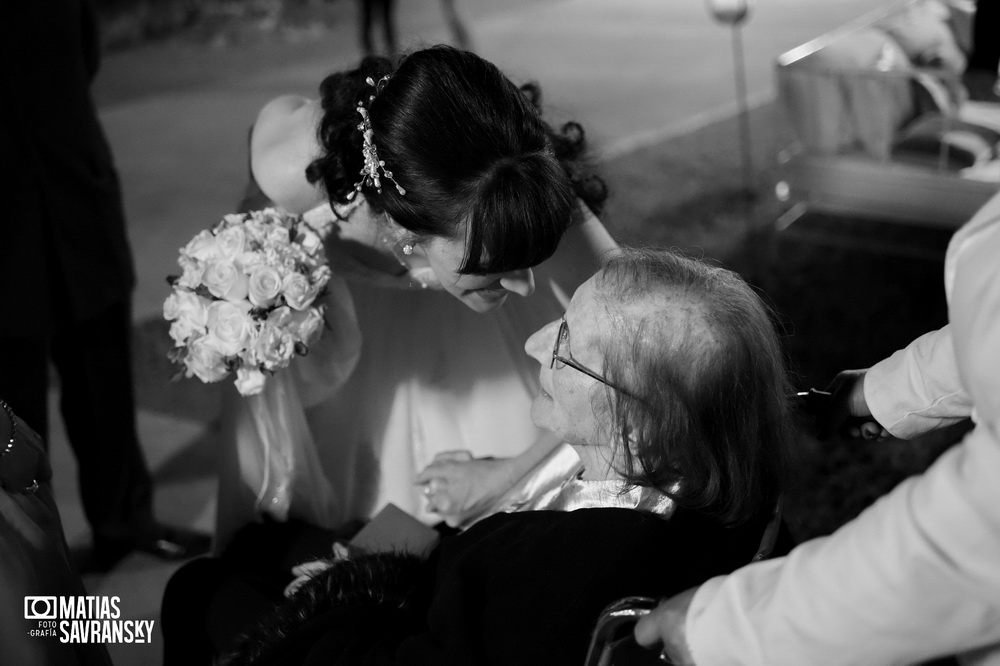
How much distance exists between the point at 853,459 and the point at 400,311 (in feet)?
5.58

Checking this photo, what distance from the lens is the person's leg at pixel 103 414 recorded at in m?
2.62

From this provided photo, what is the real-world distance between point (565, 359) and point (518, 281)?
303 millimetres

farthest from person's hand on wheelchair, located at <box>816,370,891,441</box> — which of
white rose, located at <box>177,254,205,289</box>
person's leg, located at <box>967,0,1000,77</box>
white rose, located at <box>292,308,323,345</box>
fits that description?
person's leg, located at <box>967,0,1000,77</box>

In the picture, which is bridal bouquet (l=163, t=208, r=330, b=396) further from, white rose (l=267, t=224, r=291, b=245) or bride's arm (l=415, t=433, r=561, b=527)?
→ bride's arm (l=415, t=433, r=561, b=527)

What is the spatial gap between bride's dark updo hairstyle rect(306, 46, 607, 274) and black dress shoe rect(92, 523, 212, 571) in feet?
5.26

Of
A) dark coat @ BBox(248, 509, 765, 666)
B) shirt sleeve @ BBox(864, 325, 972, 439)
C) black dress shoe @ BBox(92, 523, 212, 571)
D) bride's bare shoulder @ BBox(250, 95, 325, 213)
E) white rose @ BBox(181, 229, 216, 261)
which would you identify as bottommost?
black dress shoe @ BBox(92, 523, 212, 571)

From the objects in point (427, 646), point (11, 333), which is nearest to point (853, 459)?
point (427, 646)

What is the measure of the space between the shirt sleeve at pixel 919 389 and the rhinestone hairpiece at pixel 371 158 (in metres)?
0.90

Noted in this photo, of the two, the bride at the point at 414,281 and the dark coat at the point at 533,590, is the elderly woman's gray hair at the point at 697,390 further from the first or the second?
the bride at the point at 414,281

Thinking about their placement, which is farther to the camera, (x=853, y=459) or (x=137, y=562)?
(x=853, y=459)

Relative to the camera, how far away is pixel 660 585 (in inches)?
57.8

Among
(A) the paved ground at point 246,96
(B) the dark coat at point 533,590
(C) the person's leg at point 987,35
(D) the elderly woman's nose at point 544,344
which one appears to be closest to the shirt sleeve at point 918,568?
(B) the dark coat at point 533,590

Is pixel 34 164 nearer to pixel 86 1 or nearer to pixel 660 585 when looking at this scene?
pixel 86 1

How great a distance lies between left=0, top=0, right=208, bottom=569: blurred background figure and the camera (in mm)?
2336
